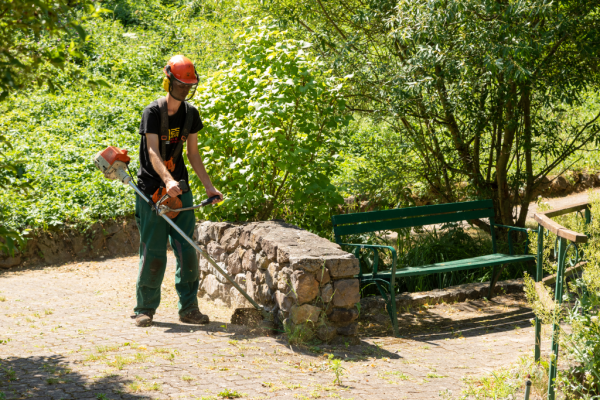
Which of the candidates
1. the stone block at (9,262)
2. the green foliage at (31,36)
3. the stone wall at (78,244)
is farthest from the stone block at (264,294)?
the stone block at (9,262)

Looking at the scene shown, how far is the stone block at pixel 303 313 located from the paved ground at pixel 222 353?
19 centimetres

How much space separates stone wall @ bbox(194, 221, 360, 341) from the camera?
4.41m

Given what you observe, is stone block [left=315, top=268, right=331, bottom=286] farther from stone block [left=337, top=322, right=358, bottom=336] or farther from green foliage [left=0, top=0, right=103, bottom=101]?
green foliage [left=0, top=0, right=103, bottom=101]

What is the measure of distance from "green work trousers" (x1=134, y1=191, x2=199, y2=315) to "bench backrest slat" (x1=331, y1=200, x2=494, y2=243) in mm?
1279

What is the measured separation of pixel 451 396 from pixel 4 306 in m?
4.29

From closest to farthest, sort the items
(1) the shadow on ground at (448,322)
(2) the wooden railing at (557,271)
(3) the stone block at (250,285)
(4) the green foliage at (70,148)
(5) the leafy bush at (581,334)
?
(2) the wooden railing at (557,271) → (5) the leafy bush at (581,334) → (1) the shadow on ground at (448,322) → (3) the stone block at (250,285) → (4) the green foliage at (70,148)

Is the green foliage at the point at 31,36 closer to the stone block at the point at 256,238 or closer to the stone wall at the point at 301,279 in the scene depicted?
the stone wall at the point at 301,279

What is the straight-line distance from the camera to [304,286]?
436 cm

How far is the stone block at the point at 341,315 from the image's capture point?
450cm

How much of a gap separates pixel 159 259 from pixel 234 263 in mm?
912

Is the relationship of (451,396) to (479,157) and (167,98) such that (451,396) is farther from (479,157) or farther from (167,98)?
(479,157)

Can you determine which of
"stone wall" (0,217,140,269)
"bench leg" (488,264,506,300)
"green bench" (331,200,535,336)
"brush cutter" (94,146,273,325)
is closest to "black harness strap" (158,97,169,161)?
"brush cutter" (94,146,273,325)

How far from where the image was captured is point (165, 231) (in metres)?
4.95

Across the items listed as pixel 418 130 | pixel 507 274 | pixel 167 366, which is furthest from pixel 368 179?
pixel 167 366
